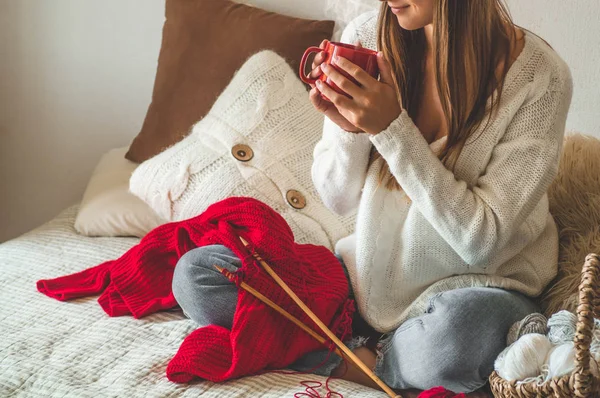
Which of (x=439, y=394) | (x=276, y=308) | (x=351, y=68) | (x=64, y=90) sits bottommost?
(x=439, y=394)

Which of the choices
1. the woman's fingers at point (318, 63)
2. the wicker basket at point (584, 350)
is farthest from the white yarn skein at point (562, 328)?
the woman's fingers at point (318, 63)

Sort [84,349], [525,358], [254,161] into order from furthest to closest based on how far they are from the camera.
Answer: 1. [254,161]
2. [84,349]
3. [525,358]

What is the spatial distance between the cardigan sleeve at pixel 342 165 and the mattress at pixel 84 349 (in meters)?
0.33

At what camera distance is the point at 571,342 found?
1058 millimetres

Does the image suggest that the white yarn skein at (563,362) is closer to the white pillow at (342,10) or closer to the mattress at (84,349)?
the mattress at (84,349)

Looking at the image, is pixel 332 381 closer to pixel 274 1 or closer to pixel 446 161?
pixel 446 161

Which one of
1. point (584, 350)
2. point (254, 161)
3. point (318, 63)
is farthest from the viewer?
point (254, 161)

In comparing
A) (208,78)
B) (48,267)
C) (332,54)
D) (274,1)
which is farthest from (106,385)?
(274,1)

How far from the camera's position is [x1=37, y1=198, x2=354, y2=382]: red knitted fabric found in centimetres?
124

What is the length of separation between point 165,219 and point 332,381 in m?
0.69

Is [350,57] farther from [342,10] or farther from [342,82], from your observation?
[342,10]

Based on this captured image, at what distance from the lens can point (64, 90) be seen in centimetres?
239

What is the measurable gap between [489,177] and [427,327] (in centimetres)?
25

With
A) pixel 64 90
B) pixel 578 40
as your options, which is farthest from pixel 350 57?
pixel 64 90
